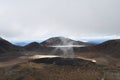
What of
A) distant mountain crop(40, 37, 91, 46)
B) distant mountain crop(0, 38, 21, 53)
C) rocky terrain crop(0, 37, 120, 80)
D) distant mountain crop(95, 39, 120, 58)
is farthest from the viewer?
distant mountain crop(40, 37, 91, 46)

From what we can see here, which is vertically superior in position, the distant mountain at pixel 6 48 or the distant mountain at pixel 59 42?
→ the distant mountain at pixel 59 42

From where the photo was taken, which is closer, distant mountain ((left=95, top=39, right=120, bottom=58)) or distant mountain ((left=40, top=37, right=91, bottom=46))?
distant mountain ((left=95, top=39, right=120, bottom=58))

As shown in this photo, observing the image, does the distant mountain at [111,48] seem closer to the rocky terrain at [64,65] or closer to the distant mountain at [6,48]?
the rocky terrain at [64,65]

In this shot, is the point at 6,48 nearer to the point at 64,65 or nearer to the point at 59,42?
the point at 59,42

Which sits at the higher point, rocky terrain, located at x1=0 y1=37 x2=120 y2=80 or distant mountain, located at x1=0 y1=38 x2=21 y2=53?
distant mountain, located at x1=0 y1=38 x2=21 y2=53

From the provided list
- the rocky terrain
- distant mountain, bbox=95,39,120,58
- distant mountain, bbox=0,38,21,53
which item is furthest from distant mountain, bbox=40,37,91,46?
distant mountain, bbox=95,39,120,58

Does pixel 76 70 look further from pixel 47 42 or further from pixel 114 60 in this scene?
pixel 47 42

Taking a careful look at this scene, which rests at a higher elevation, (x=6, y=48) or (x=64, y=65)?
(x=6, y=48)

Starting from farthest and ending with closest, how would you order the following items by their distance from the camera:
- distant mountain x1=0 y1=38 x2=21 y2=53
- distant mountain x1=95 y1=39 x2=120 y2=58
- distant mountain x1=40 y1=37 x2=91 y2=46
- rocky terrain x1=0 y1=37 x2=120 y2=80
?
1. distant mountain x1=40 y1=37 x2=91 y2=46
2. distant mountain x1=0 y1=38 x2=21 y2=53
3. distant mountain x1=95 y1=39 x2=120 y2=58
4. rocky terrain x1=0 y1=37 x2=120 y2=80

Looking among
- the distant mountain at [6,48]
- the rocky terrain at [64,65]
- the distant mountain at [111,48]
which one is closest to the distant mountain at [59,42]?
the rocky terrain at [64,65]

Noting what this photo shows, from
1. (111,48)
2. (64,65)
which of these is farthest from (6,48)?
(64,65)

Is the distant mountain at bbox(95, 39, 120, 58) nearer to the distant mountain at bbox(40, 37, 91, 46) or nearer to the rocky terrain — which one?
the rocky terrain

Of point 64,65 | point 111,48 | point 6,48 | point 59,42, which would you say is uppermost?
point 59,42

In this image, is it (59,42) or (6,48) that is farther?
(59,42)
